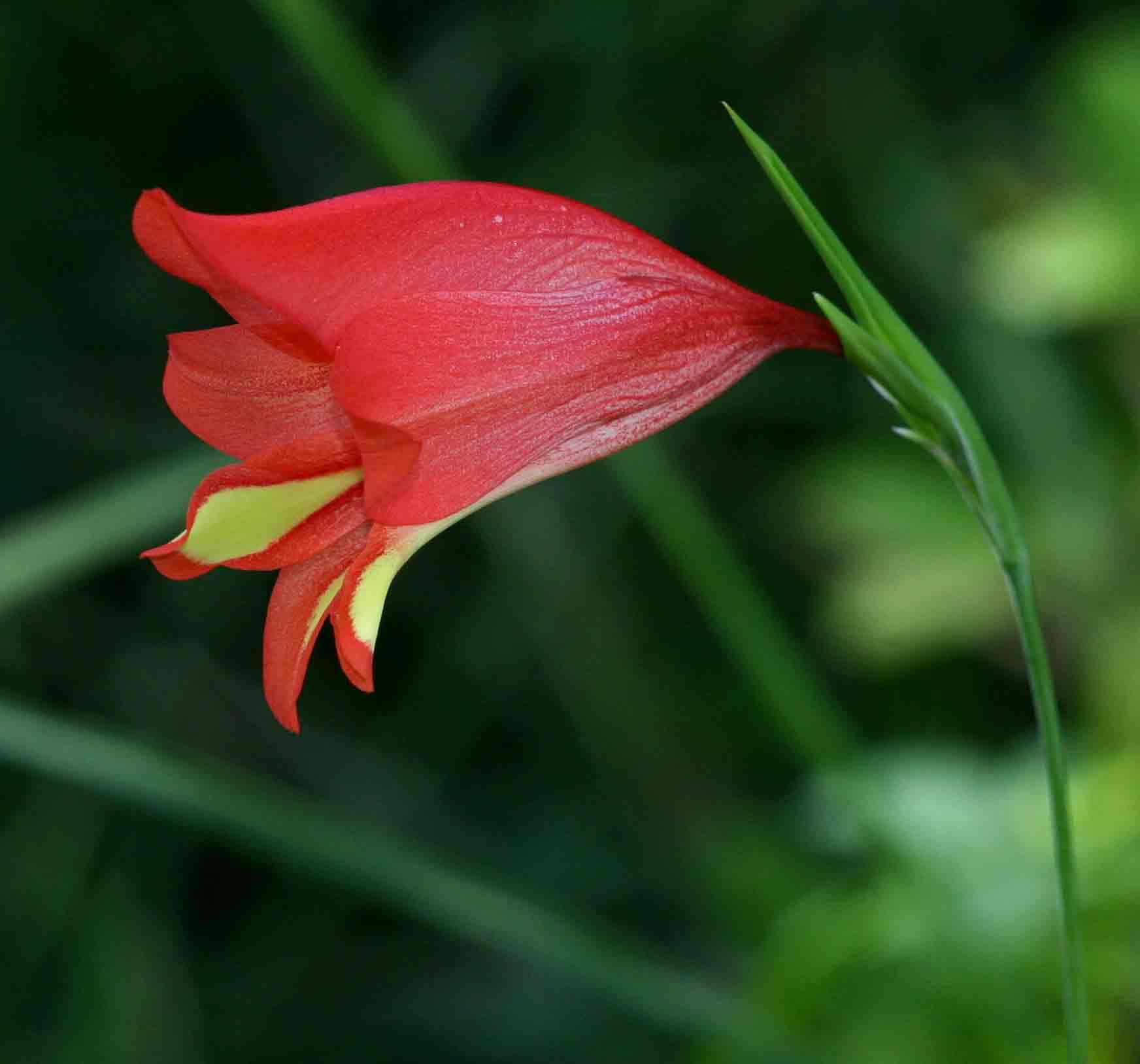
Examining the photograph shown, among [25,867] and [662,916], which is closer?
Answer: [25,867]

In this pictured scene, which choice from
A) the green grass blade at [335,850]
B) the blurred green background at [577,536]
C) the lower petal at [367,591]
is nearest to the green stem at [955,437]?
the lower petal at [367,591]

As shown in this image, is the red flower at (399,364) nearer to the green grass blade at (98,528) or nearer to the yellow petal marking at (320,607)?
the yellow petal marking at (320,607)

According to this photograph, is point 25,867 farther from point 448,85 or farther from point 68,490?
point 448,85

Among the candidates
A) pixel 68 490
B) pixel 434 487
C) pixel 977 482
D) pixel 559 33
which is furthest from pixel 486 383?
pixel 68 490

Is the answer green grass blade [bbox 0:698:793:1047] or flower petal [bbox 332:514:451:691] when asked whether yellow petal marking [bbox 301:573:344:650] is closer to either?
flower petal [bbox 332:514:451:691]

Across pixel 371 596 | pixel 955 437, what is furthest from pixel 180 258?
pixel 955 437

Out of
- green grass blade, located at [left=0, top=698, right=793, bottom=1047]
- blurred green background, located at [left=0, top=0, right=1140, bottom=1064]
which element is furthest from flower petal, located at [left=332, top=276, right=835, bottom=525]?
blurred green background, located at [left=0, top=0, right=1140, bottom=1064]
